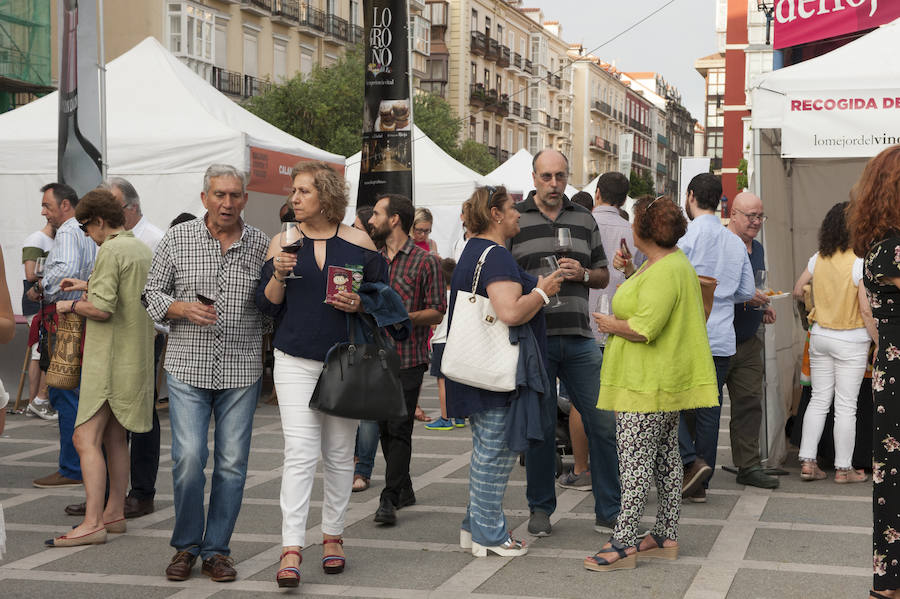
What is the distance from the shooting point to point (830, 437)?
8617mm

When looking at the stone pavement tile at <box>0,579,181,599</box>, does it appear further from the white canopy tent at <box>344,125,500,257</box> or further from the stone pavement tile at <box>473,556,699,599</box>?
the white canopy tent at <box>344,125,500,257</box>

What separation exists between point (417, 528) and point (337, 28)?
43560 millimetres

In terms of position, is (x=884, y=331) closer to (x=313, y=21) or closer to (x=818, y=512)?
(x=818, y=512)

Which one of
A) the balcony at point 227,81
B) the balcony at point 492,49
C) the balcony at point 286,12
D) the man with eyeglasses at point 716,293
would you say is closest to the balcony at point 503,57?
Result: the balcony at point 492,49

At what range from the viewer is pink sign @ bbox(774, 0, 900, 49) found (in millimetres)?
11031

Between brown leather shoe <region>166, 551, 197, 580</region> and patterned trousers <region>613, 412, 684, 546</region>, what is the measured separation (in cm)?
206

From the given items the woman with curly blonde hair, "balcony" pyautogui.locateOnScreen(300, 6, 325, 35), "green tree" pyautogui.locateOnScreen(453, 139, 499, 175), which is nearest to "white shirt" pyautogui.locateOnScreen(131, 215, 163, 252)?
the woman with curly blonde hair

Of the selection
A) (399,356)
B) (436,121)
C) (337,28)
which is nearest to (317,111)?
(436,121)

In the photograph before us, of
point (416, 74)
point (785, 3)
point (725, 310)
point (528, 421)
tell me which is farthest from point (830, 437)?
point (416, 74)

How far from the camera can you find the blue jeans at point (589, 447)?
6.54m

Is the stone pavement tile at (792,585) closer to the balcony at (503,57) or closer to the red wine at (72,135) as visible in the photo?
the red wine at (72,135)

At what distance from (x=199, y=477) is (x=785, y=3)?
8.06 m

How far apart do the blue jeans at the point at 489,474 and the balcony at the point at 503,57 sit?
68112mm

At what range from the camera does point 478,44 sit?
69.1 meters
